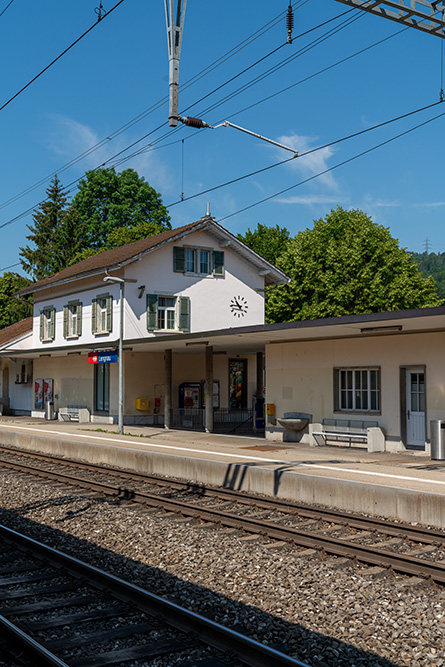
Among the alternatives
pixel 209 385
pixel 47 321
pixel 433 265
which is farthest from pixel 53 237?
pixel 433 265

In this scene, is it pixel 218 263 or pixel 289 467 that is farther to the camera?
pixel 218 263

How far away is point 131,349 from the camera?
100 feet

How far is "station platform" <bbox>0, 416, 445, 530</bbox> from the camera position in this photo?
38.7 ft

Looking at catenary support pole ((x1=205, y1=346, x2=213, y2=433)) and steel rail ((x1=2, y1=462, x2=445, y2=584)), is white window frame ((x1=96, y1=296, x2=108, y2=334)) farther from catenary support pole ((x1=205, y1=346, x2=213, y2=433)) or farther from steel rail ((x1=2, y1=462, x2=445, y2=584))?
steel rail ((x1=2, y1=462, x2=445, y2=584))

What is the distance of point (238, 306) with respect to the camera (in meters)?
37.2

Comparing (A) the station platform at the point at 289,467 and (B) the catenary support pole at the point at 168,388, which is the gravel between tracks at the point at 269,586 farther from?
(B) the catenary support pole at the point at 168,388

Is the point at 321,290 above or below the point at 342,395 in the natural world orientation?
above

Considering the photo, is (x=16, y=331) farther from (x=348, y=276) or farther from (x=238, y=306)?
(x=348, y=276)

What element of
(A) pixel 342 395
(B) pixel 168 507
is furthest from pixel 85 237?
(B) pixel 168 507

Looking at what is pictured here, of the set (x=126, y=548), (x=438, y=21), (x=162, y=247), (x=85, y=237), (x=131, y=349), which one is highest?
(x=85, y=237)

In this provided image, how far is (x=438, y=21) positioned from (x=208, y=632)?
25.3ft

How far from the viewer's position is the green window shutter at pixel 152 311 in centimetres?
3359

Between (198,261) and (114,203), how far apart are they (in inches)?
1318

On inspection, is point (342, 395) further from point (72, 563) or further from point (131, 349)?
point (72, 563)
